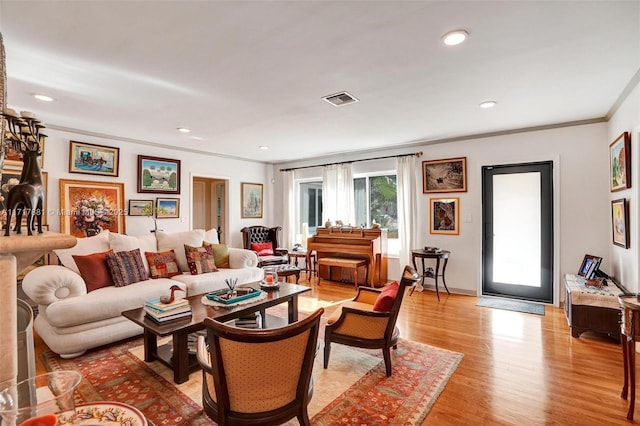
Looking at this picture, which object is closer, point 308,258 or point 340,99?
point 340,99

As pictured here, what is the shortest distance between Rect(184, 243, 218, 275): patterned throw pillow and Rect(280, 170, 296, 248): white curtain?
2869 mm

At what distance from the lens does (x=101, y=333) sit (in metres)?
2.99

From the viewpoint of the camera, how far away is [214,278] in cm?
409

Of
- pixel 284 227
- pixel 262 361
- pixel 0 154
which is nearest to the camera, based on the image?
pixel 0 154

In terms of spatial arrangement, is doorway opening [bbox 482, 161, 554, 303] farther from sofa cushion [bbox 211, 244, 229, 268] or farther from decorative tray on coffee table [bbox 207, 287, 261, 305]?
sofa cushion [bbox 211, 244, 229, 268]

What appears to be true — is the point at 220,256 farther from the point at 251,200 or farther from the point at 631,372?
the point at 631,372

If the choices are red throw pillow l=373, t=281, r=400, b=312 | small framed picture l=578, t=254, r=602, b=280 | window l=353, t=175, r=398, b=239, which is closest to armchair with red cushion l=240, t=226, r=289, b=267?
window l=353, t=175, r=398, b=239

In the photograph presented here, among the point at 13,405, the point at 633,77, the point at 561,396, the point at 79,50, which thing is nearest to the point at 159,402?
the point at 13,405

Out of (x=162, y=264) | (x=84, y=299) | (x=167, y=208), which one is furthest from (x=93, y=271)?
(x=167, y=208)

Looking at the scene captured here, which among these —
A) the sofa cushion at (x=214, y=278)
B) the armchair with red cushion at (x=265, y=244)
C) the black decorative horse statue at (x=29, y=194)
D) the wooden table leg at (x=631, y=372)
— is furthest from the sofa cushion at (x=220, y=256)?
the wooden table leg at (x=631, y=372)

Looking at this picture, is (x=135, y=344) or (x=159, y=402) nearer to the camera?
(x=159, y=402)

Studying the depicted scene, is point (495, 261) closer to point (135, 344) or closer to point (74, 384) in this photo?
point (135, 344)

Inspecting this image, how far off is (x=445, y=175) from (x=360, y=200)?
1738 millimetres

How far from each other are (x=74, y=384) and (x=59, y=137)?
4805 mm
